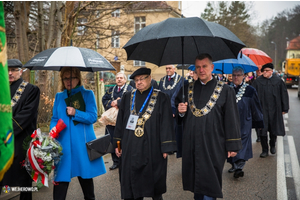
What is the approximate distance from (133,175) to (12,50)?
10041 mm

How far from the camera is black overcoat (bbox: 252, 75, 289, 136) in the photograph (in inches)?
299

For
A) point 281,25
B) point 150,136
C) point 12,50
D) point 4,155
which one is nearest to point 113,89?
point 150,136

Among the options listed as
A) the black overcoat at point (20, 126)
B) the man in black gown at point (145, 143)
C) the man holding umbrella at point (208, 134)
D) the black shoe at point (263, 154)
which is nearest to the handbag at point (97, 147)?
the man in black gown at point (145, 143)

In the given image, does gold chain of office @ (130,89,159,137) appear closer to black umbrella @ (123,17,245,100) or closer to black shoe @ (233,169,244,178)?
black umbrella @ (123,17,245,100)

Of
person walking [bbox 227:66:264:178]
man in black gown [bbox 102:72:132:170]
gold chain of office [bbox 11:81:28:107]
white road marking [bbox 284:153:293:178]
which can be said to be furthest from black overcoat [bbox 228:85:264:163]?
gold chain of office [bbox 11:81:28:107]

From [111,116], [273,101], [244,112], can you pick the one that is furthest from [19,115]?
[273,101]

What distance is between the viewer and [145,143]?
369 cm

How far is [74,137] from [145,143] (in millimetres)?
914

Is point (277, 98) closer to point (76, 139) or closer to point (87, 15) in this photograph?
point (76, 139)

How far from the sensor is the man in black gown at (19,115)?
157 inches

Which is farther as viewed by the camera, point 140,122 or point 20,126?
point 20,126

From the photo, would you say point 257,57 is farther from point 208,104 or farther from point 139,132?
point 139,132

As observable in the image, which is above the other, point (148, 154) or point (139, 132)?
point (139, 132)

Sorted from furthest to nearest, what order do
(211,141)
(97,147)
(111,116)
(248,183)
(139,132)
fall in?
(111,116) < (248,183) < (97,147) < (139,132) < (211,141)
